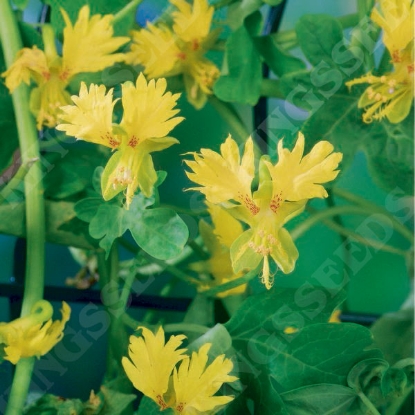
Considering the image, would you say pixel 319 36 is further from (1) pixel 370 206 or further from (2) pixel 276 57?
(1) pixel 370 206

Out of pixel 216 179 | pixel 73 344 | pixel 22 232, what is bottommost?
pixel 73 344

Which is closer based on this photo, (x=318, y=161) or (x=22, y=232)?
(x=318, y=161)

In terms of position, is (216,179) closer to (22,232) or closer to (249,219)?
(249,219)

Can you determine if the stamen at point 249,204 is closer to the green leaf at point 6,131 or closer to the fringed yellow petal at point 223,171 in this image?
the fringed yellow petal at point 223,171

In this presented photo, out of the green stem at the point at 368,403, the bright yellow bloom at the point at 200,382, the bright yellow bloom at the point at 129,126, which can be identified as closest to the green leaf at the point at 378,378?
the green stem at the point at 368,403

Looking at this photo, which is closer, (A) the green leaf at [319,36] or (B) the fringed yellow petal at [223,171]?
(B) the fringed yellow petal at [223,171]

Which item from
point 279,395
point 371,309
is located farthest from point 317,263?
point 279,395
